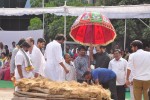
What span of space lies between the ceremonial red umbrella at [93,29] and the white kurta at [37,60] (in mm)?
1195

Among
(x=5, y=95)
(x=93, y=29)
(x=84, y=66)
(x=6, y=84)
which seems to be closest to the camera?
(x=84, y=66)

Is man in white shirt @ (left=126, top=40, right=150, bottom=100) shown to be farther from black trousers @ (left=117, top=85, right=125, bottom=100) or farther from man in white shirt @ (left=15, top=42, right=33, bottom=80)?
man in white shirt @ (left=15, top=42, right=33, bottom=80)

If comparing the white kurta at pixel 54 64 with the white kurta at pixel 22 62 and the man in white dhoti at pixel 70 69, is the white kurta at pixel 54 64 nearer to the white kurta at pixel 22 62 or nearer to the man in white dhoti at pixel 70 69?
the man in white dhoti at pixel 70 69

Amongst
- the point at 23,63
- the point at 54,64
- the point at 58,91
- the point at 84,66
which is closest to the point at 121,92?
the point at 84,66

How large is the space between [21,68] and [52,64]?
1920mm

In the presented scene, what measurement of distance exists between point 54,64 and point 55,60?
11cm

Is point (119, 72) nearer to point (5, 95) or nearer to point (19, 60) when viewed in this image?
point (19, 60)

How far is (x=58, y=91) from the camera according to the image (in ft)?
17.1

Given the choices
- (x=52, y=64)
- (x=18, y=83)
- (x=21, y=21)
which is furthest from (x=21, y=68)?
(x=21, y=21)

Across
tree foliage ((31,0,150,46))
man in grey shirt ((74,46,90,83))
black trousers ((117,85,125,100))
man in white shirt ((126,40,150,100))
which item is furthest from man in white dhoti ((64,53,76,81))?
tree foliage ((31,0,150,46))

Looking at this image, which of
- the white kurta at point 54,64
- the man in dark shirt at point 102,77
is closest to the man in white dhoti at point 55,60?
the white kurta at point 54,64

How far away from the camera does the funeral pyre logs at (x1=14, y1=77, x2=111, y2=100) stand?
513cm

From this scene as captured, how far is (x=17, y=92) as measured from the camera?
562 centimetres

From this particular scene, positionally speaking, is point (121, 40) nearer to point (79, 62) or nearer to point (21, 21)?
point (21, 21)
